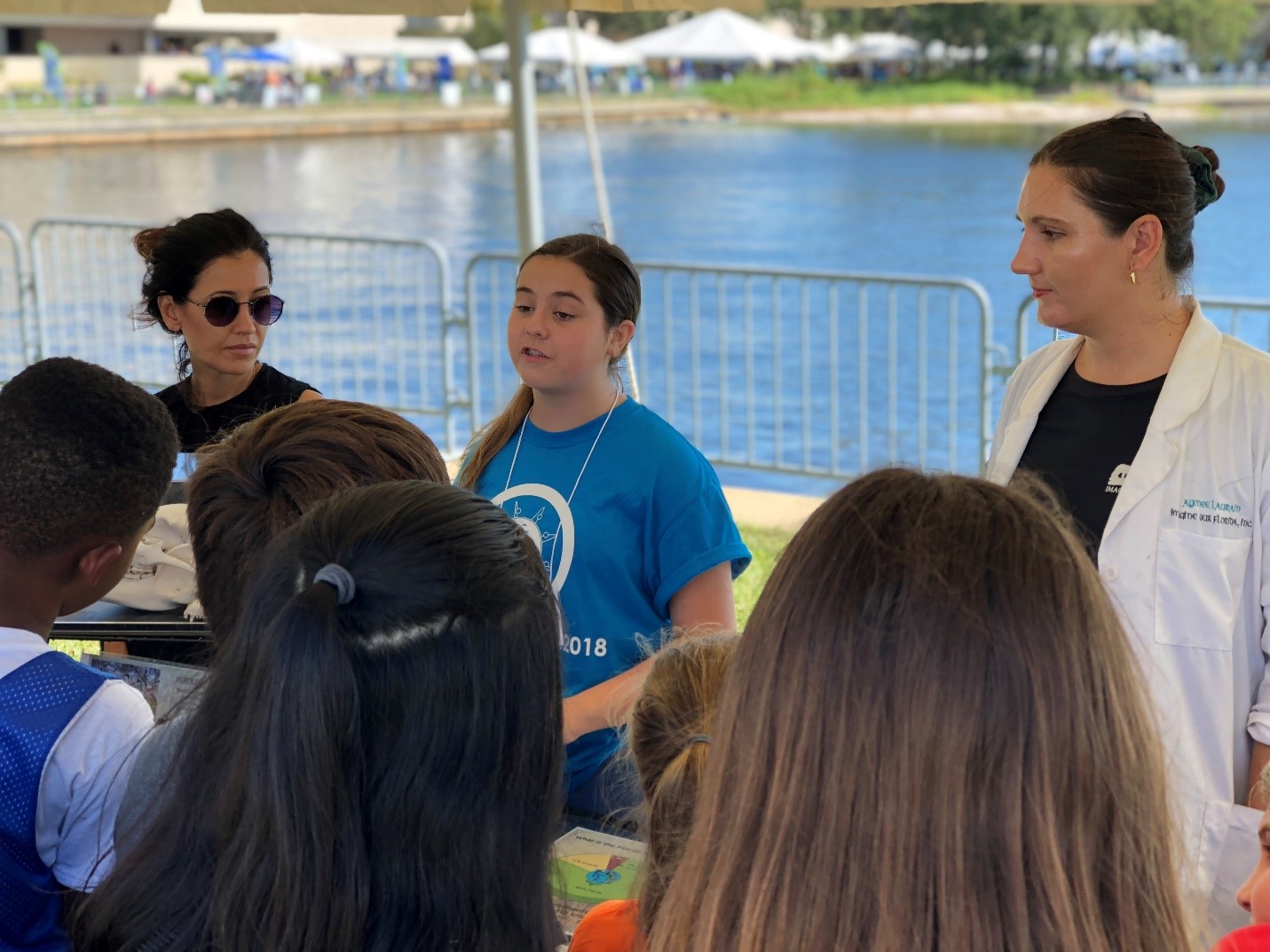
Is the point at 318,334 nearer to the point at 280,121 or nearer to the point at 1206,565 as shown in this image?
the point at 1206,565

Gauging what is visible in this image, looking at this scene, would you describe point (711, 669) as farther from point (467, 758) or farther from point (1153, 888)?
point (1153, 888)

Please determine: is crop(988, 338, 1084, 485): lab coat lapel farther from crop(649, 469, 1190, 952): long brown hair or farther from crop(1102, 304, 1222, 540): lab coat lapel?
crop(649, 469, 1190, 952): long brown hair

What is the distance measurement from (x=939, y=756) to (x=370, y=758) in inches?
18.0

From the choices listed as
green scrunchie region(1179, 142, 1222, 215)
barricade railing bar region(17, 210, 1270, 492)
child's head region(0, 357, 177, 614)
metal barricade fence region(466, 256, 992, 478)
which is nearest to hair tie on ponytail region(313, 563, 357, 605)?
child's head region(0, 357, 177, 614)

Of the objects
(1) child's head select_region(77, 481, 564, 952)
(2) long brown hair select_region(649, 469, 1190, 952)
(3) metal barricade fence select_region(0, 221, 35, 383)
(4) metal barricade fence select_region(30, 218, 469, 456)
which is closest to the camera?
(2) long brown hair select_region(649, 469, 1190, 952)

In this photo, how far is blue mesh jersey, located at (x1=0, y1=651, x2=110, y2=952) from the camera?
127cm

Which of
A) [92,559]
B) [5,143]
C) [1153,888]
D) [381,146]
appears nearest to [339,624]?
[92,559]

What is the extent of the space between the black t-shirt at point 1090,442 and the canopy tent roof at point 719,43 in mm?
32179

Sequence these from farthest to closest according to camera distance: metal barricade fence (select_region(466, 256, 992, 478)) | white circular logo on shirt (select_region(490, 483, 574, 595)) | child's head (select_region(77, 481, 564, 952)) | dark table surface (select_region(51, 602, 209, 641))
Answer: metal barricade fence (select_region(466, 256, 992, 478))
white circular logo on shirt (select_region(490, 483, 574, 595))
dark table surface (select_region(51, 602, 209, 641))
child's head (select_region(77, 481, 564, 952))

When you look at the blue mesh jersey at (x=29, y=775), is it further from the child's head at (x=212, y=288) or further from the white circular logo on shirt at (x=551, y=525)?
the child's head at (x=212, y=288)

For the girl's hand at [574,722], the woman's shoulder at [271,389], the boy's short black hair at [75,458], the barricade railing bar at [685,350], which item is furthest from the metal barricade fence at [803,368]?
the boy's short black hair at [75,458]

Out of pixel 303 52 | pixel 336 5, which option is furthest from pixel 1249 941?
pixel 303 52

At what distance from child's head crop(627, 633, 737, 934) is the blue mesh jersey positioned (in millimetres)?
534

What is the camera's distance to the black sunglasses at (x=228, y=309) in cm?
288
